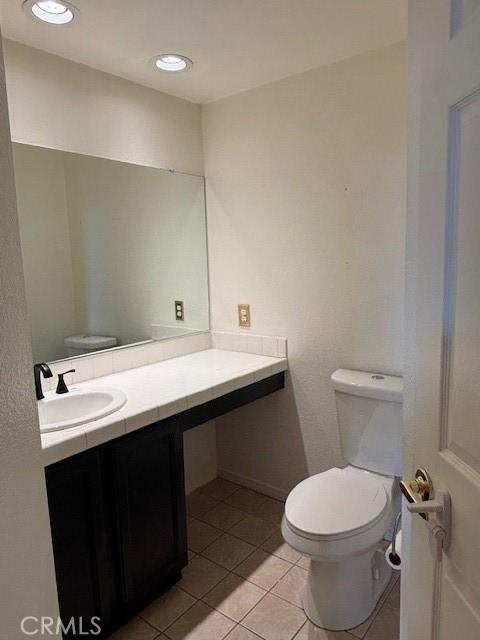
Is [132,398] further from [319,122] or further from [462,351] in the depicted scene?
[319,122]

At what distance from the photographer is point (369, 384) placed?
190cm

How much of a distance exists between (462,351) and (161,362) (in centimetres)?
189

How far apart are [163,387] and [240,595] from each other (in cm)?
92

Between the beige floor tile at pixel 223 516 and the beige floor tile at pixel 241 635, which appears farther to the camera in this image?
the beige floor tile at pixel 223 516

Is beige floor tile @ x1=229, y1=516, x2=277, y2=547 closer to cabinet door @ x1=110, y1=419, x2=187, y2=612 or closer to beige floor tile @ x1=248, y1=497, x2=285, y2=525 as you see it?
beige floor tile @ x1=248, y1=497, x2=285, y2=525

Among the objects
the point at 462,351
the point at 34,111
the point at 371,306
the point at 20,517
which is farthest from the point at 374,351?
the point at 34,111

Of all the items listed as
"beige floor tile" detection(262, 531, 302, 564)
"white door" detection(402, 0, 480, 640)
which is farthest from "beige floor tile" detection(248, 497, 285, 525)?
"white door" detection(402, 0, 480, 640)

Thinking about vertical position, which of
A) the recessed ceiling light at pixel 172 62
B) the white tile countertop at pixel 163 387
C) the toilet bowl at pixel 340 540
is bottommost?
the toilet bowl at pixel 340 540

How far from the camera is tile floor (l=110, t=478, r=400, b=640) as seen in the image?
163 centimetres

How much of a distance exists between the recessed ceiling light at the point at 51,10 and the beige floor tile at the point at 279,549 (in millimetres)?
2370

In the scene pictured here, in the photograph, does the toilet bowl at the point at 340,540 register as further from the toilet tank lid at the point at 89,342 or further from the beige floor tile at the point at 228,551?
the toilet tank lid at the point at 89,342

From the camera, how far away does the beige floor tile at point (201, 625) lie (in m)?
1.62

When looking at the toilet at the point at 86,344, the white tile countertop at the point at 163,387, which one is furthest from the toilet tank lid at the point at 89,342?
the white tile countertop at the point at 163,387

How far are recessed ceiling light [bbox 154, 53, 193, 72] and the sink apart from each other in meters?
1.45
